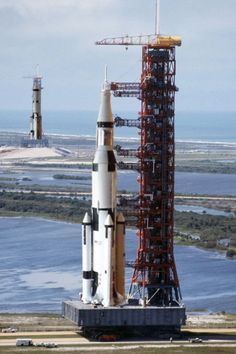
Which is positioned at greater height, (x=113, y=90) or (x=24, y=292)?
(x=113, y=90)

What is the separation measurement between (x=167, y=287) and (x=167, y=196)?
212 inches

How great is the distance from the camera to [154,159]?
86.2 metres

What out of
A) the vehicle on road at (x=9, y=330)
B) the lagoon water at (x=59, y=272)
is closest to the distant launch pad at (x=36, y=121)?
the vehicle on road at (x=9, y=330)

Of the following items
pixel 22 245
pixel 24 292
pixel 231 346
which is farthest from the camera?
pixel 22 245

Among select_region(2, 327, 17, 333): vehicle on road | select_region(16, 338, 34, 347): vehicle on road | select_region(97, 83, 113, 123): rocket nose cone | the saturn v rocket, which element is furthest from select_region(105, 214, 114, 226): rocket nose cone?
select_region(2, 327, 17, 333): vehicle on road

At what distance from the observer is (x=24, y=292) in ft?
371

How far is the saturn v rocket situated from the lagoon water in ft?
58.2

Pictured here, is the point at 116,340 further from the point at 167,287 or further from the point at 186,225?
→ the point at 186,225

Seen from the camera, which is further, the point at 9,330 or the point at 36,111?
the point at 9,330

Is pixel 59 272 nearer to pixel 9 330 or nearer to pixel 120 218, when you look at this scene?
pixel 9 330

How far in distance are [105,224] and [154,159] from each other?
5.02 meters

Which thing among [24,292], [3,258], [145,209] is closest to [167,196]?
[145,209]

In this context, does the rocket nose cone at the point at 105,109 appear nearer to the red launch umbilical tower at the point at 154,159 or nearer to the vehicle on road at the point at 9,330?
the red launch umbilical tower at the point at 154,159

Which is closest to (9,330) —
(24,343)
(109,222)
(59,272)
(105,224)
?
(24,343)
